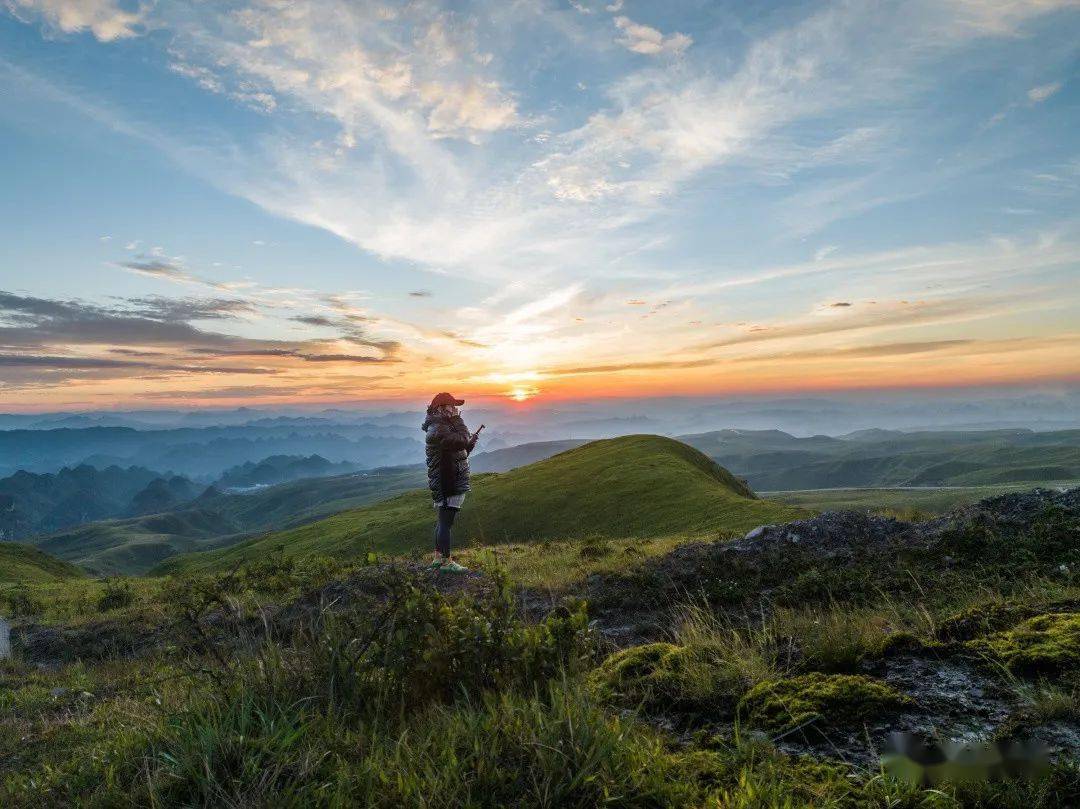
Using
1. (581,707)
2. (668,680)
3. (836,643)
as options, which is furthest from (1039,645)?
(581,707)

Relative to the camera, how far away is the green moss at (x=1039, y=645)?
4.11m

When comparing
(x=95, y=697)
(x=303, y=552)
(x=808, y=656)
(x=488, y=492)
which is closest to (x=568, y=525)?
(x=488, y=492)

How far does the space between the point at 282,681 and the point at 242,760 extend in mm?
1007

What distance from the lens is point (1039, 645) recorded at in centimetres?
430

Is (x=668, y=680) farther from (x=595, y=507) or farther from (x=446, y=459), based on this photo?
(x=595, y=507)

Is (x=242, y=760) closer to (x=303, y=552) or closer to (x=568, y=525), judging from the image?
(x=568, y=525)

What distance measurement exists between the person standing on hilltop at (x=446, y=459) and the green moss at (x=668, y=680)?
1108cm

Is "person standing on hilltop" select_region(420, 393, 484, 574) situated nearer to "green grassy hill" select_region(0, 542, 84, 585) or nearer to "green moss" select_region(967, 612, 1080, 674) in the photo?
"green moss" select_region(967, 612, 1080, 674)

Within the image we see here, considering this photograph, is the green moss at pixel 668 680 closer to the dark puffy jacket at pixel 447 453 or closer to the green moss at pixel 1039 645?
the green moss at pixel 1039 645

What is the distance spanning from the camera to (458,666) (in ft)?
15.2

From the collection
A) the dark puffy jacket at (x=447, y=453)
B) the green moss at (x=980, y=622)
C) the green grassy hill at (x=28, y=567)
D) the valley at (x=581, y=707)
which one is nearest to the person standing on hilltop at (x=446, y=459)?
the dark puffy jacket at (x=447, y=453)

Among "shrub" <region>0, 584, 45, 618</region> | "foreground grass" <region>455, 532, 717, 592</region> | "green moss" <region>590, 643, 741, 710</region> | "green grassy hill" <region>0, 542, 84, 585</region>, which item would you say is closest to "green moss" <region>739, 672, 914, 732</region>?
"green moss" <region>590, 643, 741, 710</region>

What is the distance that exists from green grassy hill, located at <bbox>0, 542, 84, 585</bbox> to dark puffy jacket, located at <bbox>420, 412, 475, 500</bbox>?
137 ft

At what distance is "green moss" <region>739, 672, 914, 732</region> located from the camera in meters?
3.81
